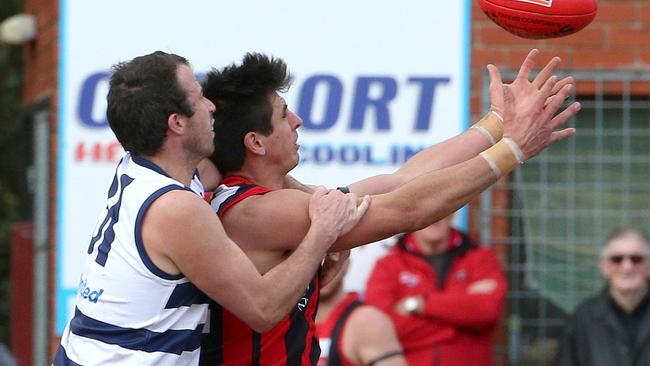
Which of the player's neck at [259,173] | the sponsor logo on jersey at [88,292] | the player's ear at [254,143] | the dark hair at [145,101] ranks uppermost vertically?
the dark hair at [145,101]

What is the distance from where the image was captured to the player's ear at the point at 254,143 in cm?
463

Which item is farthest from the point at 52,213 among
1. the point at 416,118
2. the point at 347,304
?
the point at 347,304

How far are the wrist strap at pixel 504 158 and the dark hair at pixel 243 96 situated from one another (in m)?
0.72

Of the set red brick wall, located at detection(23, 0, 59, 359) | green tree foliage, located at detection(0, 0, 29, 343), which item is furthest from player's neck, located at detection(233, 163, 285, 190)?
green tree foliage, located at detection(0, 0, 29, 343)

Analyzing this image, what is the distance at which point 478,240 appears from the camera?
315 inches

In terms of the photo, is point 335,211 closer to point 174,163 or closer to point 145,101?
point 174,163

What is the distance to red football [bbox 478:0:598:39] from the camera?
16.0 feet

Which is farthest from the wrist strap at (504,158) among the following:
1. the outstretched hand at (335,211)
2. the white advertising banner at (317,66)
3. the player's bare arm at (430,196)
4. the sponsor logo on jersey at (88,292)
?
the white advertising banner at (317,66)

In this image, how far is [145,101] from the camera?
170 inches

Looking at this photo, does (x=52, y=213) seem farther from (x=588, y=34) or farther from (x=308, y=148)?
(x=588, y=34)

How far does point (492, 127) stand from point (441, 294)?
2.55m

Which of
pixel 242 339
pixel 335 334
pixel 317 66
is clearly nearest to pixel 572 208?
pixel 317 66

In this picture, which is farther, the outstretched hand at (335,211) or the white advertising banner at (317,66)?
the white advertising banner at (317,66)

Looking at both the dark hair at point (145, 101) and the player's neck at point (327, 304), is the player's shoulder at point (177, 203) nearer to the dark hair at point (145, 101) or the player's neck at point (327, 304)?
the dark hair at point (145, 101)
